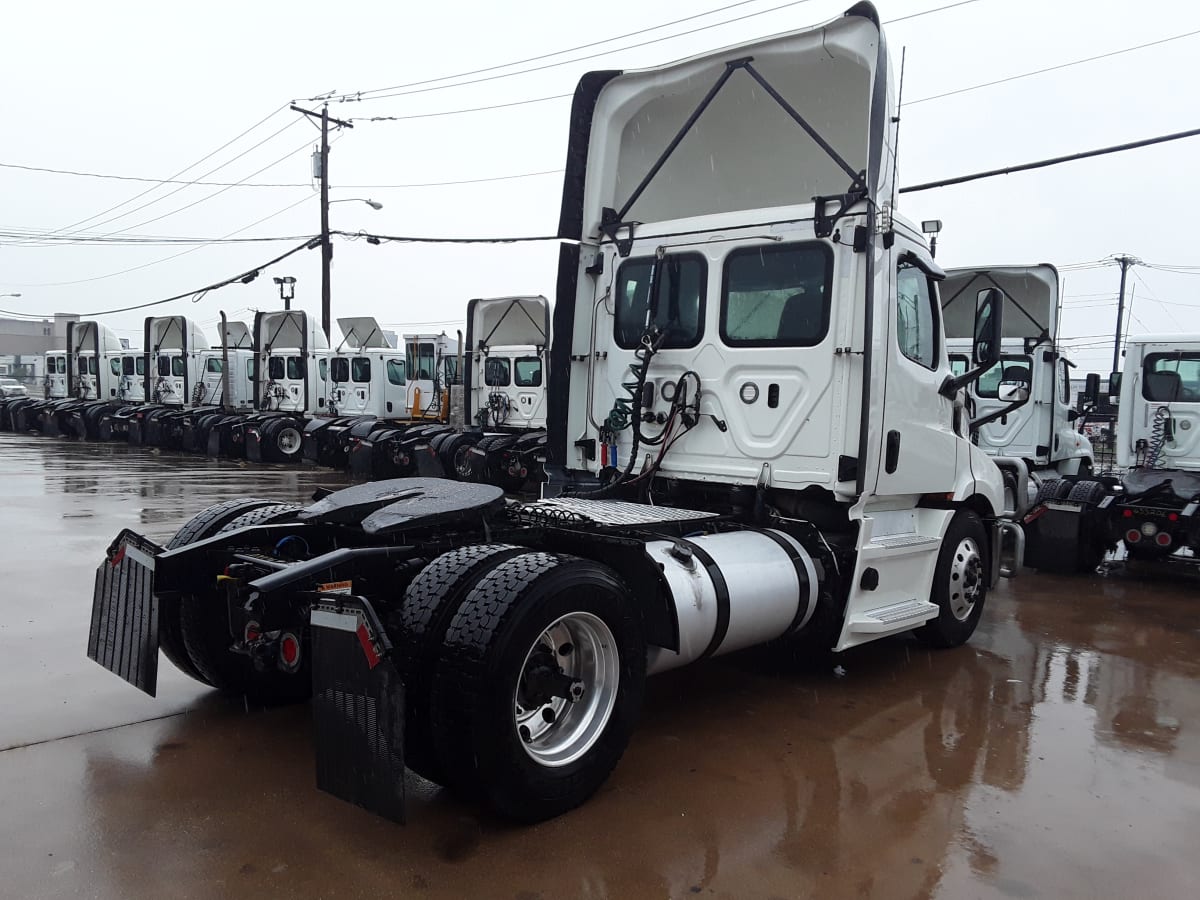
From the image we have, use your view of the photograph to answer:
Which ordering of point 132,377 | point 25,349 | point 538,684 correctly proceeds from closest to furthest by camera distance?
point 538,684 → point 132,377 → point 25,349

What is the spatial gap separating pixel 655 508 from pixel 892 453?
56.6 inches

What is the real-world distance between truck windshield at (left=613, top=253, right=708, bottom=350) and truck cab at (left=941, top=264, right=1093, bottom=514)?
7.02 metres

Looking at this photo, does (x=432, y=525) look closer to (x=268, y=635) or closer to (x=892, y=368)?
(x=268, y=635)

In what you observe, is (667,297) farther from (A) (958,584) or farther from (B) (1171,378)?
(B) (1171,378)

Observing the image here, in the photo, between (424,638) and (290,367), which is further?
(290,367)

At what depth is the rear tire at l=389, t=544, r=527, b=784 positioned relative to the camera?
3375 mm

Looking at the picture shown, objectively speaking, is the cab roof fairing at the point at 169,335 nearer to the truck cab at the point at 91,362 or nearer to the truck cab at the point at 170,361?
the truck cab at the point at 170,361

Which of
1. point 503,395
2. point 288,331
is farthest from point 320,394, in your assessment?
point 503,395

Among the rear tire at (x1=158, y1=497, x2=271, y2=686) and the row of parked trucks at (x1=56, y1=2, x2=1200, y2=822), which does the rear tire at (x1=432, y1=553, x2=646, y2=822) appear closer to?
the row of parked trucks at (x1=56, y1=2, x2=1200, y2=822)

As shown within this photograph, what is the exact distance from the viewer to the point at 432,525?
4203 millimetres

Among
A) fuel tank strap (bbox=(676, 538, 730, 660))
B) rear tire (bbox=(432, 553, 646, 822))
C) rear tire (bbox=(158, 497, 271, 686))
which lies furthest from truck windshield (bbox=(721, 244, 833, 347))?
rear tire (bbox=(158, 497, 271, 686))

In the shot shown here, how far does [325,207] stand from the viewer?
2909 centimetres

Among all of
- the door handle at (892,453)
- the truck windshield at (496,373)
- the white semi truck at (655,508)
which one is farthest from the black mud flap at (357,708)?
the truck windshield at (496,373)

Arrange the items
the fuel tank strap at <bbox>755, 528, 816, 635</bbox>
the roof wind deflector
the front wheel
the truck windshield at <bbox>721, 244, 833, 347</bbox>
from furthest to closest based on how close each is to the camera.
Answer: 1. the front wheel
2. the truck windshield at <bbox>721, 244, 833, 347</bbox>
3. the roof wind deflector
4. the fuel tank strap at <bbox>755, 528, 816, 635</bbox>
